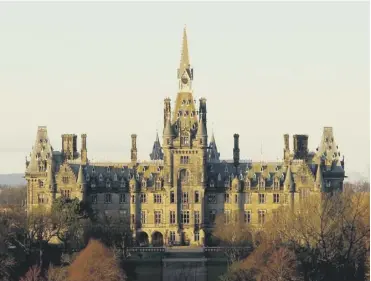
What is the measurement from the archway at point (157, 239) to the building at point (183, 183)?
0.09 metres

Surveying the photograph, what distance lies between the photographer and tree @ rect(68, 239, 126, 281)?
122188 mm

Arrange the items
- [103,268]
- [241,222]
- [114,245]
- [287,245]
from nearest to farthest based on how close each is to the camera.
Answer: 1. [103,268]
2. [287,245]
3. [114,245]
4. [241,222]

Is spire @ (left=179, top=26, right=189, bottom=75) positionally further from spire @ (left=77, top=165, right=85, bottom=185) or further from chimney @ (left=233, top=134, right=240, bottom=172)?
spire @ (left=77, top=165, right=85, bottom=185)

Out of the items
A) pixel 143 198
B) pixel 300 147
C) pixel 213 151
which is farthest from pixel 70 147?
pixel 300 147

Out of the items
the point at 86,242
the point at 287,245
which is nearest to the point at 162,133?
the point at 86,242

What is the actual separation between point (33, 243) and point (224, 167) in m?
27.2

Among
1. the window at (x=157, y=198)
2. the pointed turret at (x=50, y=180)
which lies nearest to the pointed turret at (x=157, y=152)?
the window at (x=157, y=198)

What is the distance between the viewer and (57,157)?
545ft

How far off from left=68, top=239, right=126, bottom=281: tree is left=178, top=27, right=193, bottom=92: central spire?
A: 31.7 m

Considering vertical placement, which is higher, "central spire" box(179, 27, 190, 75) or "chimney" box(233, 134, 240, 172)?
"central spire" box(179, 27, 190, 75)

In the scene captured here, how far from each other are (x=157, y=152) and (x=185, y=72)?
66.1 feet

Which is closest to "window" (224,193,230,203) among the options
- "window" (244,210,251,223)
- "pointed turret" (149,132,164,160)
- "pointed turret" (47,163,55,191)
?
"window" (244,210,251,223)

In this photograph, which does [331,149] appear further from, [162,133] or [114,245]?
[114,245]

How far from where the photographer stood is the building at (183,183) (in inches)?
6191
